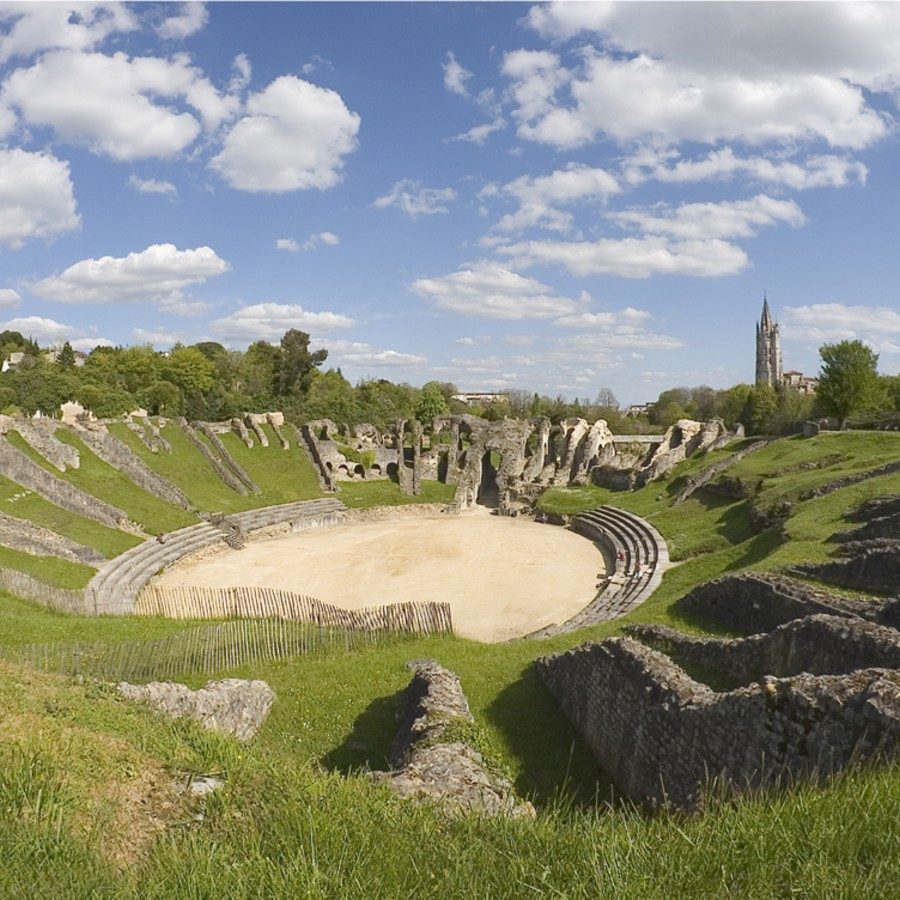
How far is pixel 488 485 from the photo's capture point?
200 feet

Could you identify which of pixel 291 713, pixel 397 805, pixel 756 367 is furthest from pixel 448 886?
pixel 756 367

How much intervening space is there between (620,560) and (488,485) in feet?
91.9

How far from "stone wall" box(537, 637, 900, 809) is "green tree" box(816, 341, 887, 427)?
48721 mm

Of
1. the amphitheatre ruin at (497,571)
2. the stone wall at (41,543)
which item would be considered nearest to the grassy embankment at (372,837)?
the amphitheatre ruin at (497,571)

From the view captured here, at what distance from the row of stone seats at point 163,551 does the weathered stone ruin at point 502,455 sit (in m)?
6.67

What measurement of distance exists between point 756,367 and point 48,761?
187 metres

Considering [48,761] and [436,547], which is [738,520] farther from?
[48,761]

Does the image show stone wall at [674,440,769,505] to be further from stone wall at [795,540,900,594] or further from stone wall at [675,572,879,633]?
stone wall at [675,572,879,633]

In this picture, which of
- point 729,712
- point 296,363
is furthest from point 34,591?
point 296,363

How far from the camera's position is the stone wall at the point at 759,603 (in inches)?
632

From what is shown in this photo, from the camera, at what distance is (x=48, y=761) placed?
7.36 m

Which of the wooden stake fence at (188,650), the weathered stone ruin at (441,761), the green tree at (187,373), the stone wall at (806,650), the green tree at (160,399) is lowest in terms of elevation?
the wooden stake fence at (188,650)

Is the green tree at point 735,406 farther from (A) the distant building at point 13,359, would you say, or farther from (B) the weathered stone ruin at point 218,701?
(A) the distant building at point 13,359

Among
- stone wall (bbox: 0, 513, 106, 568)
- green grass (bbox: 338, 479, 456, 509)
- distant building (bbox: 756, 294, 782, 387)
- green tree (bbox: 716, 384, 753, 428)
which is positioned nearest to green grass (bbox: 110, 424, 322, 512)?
green grass (bbox: 338, 479, 456, 509)
